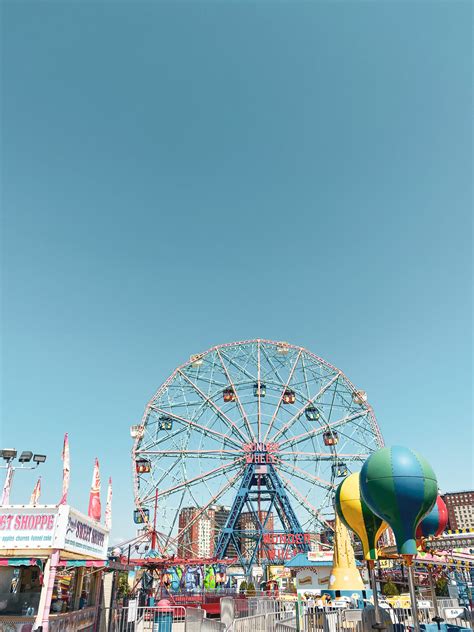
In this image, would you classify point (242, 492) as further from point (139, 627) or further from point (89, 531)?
point (89, 531)

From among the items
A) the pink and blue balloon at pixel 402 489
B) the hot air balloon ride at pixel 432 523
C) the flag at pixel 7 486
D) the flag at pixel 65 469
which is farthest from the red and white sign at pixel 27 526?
the hot air balloon ride at pixel 432 523

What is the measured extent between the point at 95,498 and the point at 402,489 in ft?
47.1

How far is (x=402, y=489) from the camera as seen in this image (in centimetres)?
916

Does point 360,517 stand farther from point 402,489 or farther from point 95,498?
point 95,498

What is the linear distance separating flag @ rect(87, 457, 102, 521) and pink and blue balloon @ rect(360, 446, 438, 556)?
1320cm

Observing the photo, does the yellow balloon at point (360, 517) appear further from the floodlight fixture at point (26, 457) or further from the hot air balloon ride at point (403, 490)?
the floodlight fixture at point (26, 457)

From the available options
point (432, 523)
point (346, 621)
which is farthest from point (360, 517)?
point (432, 523)

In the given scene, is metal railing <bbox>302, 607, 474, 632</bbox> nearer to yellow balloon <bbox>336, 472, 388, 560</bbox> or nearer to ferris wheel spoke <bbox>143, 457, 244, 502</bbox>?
yellow balloon <bbox>336, 472, 388, 560</bbox>

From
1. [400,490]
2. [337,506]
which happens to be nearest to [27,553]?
[337,506]

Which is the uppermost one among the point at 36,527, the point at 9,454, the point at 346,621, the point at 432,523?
the point at 9,454

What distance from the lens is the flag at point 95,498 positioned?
61.6ft

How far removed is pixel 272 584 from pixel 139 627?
1714cm

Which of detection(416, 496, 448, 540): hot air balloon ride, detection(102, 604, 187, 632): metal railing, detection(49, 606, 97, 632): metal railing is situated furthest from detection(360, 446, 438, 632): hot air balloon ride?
detection(102, 604, 187, 632): metal railing

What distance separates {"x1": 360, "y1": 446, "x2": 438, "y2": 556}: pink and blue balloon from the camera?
9.20m
